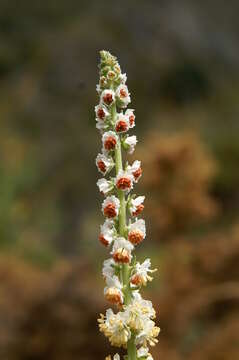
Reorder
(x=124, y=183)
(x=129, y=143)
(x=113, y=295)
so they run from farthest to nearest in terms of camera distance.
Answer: (x=129, y=143) < (x=124, y=183) < (x=113, y=295)

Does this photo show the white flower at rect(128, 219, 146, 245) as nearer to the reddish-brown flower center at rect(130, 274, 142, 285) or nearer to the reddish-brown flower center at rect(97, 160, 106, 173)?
the reddish-brown flower center at rect(130, 274, 142, 285)

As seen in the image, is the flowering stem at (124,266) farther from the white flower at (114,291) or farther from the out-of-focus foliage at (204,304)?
the out-of-focus foliage at (204,304)

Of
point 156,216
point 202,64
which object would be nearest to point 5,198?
point 156,216

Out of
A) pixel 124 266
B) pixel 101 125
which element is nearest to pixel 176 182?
pixel 101 125

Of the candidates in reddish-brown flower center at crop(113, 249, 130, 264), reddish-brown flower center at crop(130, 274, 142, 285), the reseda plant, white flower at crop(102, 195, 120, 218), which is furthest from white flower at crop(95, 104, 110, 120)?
reddish-brown flower center at crop(130, 274, 142, 285)

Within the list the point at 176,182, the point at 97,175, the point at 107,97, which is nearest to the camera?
the point at 107,97

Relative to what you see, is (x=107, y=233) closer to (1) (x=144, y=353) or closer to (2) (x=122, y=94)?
(1) (x=144, y=353)
